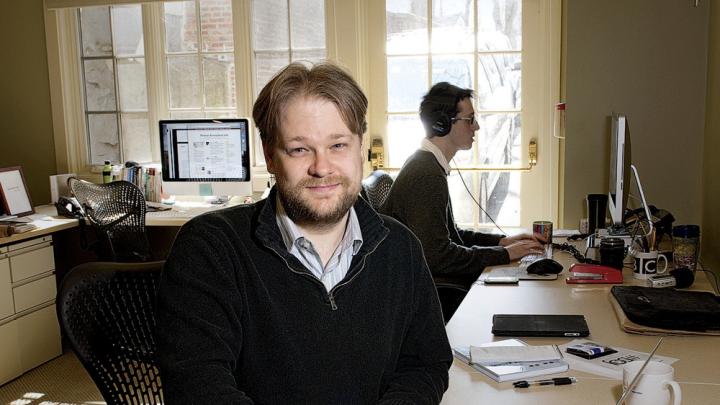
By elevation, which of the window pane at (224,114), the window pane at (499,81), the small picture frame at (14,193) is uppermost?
the window pane at (499,81)

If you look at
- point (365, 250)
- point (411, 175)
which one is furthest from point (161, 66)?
point (365, 250)

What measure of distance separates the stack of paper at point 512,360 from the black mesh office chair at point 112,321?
2.30ft

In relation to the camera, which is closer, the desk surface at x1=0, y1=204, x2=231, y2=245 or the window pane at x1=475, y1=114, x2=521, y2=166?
the desk surface at x1=0, y1=204, x2=231, y2=245

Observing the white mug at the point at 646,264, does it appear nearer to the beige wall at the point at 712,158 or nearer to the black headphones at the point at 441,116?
the beige wall at the point at 712,158

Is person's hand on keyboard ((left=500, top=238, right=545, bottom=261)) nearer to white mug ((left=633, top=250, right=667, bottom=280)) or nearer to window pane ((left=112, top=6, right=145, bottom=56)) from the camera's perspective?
white mug ((left=633, top=250, right=667, bottom=280))

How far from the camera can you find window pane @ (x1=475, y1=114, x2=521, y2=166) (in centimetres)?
426

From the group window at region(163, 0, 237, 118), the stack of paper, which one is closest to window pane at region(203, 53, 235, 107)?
window at region(163, 0, 237, 118)

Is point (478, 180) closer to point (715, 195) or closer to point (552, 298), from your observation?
point (715, 195)

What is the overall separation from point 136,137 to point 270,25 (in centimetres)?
118

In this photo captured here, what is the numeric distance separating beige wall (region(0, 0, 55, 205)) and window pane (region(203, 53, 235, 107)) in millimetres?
1100

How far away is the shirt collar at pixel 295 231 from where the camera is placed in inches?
54.9

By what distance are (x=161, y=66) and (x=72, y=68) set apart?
0.63 metres

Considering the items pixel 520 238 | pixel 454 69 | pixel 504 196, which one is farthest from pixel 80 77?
pixel 520 238

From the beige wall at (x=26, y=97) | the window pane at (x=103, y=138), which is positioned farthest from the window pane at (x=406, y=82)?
the beige wall at (x=26, y=97)
